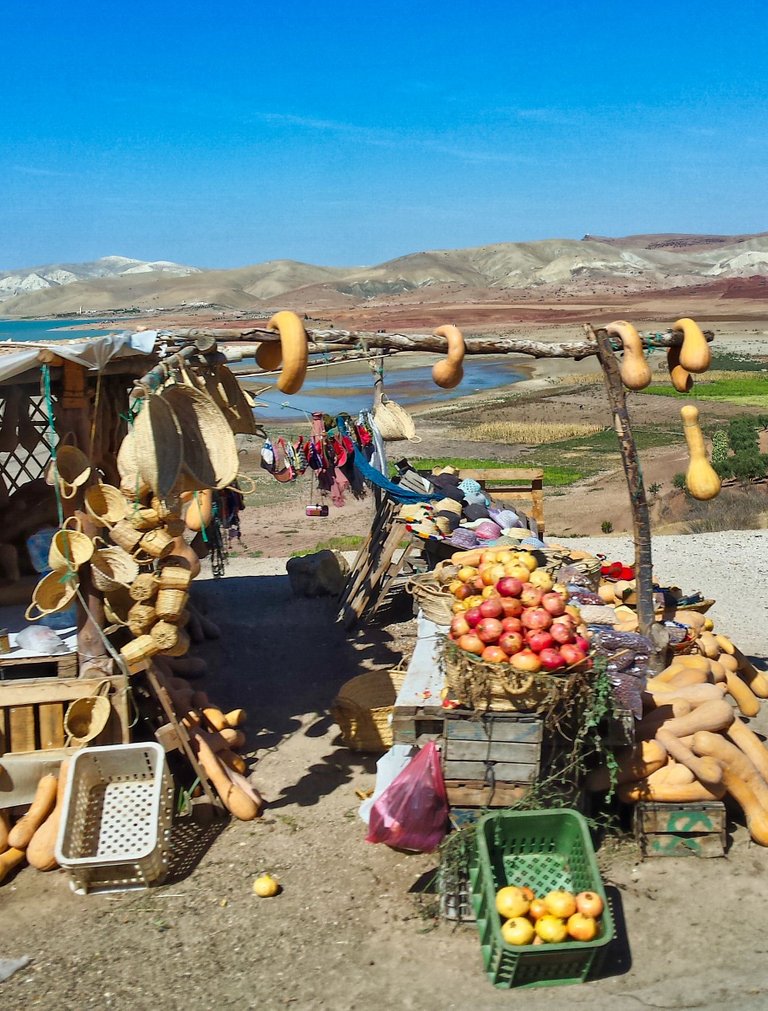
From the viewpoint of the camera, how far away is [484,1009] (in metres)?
4.36

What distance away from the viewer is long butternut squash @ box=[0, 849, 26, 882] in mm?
5582

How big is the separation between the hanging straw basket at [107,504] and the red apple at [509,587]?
2.39 meters

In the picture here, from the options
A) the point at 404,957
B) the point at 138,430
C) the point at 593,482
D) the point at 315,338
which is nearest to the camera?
the point at 404,957

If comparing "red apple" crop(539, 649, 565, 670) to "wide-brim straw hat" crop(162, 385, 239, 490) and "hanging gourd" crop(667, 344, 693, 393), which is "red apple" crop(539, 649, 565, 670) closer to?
"wide-brim straw hat" crop(162, 385, 239, 490)

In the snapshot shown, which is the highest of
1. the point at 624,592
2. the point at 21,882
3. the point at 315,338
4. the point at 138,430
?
the point at 315,338

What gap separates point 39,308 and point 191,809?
14558 cm

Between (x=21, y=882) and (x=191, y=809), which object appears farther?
(x=191, y=809)

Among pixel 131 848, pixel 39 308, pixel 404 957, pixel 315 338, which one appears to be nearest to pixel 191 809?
pixel 131 848

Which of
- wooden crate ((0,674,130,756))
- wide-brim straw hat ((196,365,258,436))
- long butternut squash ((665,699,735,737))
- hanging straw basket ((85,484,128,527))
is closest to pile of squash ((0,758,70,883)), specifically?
wooden crate ((0,674,130,756))

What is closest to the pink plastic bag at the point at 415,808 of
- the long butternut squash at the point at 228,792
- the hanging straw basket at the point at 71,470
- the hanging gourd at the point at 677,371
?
the long butternut squash at the point at 228,792

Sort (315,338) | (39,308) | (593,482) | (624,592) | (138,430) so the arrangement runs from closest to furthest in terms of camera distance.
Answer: (138,430) < (315,338) < (624,592) < (593,482) < (39,308)

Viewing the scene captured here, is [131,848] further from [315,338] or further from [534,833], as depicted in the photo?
[315,338]

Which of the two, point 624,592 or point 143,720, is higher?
point 624,592

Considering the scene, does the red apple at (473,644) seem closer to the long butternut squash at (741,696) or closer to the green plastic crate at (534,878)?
the green plastic crate at (534,878)
